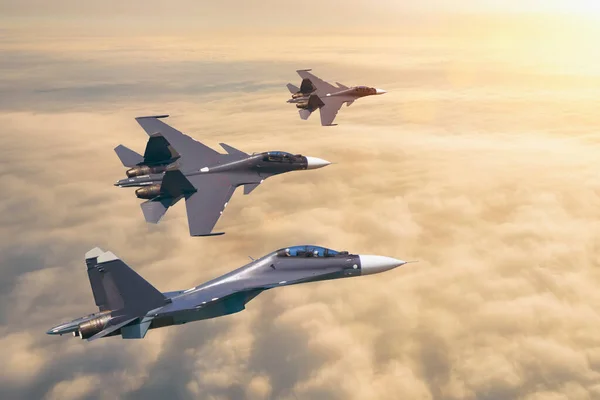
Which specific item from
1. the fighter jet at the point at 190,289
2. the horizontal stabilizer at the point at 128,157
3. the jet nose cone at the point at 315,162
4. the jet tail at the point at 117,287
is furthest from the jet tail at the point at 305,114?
the jet tail at the point at 117,287

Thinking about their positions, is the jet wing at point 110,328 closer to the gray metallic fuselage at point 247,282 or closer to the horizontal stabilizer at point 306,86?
the gray metallic fuselage at point 247,282

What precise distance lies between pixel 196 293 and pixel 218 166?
50.9ft

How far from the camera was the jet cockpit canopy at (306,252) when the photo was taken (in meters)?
27.8

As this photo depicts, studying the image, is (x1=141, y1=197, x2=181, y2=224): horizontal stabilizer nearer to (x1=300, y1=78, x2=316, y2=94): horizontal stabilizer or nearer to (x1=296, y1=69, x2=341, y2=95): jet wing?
(x1=300, y1=78, x2=316, y2=94): horizontal stabilizer

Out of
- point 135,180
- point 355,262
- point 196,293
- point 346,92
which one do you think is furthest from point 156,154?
point 346,92

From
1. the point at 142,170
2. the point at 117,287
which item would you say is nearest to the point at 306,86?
the point at 142,170

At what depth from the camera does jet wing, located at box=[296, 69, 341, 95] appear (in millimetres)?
60031

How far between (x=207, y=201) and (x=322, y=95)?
28239mm

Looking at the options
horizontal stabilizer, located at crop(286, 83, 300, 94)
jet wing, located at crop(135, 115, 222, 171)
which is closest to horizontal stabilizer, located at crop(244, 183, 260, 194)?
jet wing, located at crop(135, 115, 222, 171)

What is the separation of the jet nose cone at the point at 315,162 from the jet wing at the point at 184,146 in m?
7.59

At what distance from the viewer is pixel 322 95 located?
59656 mm

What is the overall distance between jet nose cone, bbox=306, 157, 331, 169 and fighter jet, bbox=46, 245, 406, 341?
49.6ft

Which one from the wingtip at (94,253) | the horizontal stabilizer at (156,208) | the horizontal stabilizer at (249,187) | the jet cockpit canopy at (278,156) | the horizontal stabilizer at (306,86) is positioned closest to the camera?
the wingtip at (94,253)

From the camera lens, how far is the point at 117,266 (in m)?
22.9
